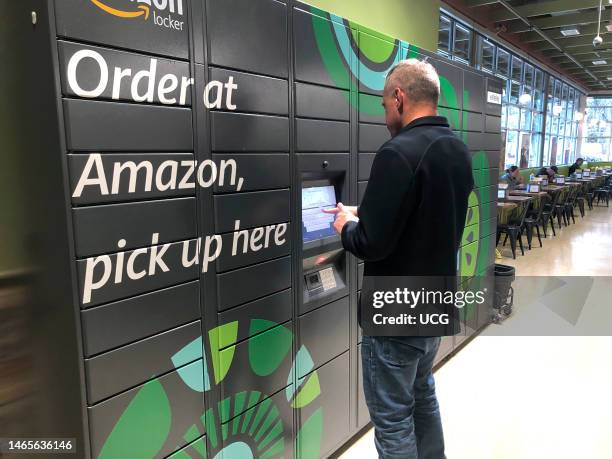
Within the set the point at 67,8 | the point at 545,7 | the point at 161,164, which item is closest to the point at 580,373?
the point at 161,164

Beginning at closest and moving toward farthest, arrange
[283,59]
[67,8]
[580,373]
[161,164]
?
1. [67,8]
2. [161,164]
3. [283,59]
4. [580,373]

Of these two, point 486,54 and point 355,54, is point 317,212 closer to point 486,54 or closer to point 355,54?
point 355,54

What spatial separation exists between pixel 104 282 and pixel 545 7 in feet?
27.0

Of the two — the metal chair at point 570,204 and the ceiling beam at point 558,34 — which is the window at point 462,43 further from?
the metal chair at point 570,204

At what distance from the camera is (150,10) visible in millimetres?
1321

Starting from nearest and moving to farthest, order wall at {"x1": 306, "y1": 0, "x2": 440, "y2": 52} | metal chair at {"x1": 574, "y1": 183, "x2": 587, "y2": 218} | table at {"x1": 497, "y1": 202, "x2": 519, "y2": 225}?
1. wall at {"x1": 306, "y1": 0, "x2": 440, "y2": 52}
2. table at {"x1": 497, "y1": 202, "x2": 519, "y2": 225}
3. metal chair at {"x1": 574, "y1": 183, "x2": 587, "y2": 218}

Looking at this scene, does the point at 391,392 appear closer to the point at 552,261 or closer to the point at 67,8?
the point at 67,8

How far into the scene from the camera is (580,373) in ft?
10.8

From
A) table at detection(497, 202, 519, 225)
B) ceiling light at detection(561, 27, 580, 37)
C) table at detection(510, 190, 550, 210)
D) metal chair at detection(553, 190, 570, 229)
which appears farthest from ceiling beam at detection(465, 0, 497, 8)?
metal chair at detection(553, 190, 570, 229)

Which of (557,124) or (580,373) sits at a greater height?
(557,124)

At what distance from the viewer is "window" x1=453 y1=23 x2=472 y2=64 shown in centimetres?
724

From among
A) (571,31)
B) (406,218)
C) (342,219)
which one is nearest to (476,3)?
(571,31)

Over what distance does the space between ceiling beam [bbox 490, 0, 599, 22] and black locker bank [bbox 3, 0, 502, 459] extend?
21.0 feet

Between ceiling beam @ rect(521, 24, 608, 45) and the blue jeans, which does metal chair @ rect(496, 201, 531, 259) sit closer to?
ceiling beam @ rect(521, 24, 608, 45)
